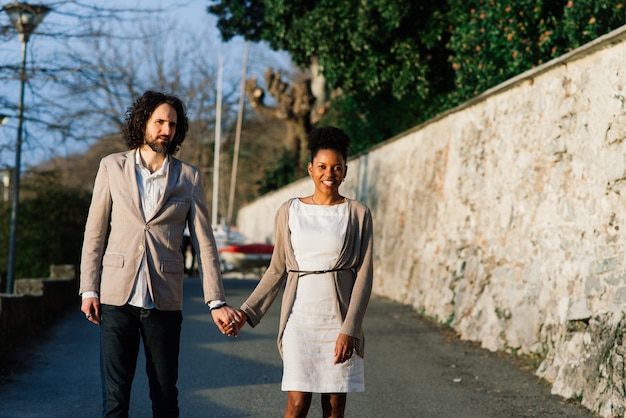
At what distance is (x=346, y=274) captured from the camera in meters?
4.48

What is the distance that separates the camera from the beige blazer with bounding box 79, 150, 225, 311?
4.43 metres

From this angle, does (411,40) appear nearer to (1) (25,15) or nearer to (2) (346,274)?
(1) (25,15)

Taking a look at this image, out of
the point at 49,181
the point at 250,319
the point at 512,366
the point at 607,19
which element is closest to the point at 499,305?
the point at 512,366

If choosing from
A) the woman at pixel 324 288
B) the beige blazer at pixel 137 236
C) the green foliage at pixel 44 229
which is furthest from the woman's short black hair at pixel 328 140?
the green foliage at pixel 44 229

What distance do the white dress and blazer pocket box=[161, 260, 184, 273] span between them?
1.81 ft

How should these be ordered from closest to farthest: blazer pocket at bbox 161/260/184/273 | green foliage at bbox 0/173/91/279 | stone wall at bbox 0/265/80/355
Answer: blazer pocket at bbox 161/260/184/273
stone wall at bbox 0/265/80/355
green foliage at bbox 0/173/91/279

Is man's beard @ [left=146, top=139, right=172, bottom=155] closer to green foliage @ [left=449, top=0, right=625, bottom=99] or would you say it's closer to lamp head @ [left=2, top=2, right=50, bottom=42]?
lamp head @ [left=2, top=2, right=50, bottom=42]

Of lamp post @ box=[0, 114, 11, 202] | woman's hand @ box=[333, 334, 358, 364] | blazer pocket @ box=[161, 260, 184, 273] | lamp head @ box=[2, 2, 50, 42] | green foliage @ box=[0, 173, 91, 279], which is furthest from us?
green foliage @ box=[0, 173, 91, 279]

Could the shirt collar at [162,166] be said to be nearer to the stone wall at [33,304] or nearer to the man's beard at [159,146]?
the man's beard at [159,146]

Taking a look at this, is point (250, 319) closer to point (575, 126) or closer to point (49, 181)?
point (575, 126)

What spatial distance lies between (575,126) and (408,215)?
6.90m

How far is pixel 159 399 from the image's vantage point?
175 inches

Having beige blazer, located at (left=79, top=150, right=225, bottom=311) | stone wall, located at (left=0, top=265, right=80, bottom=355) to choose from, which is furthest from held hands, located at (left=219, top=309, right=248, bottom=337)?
stone wall, located at (left=0, top=265, right=80, bottom=355)

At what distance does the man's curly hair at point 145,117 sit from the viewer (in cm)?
462
